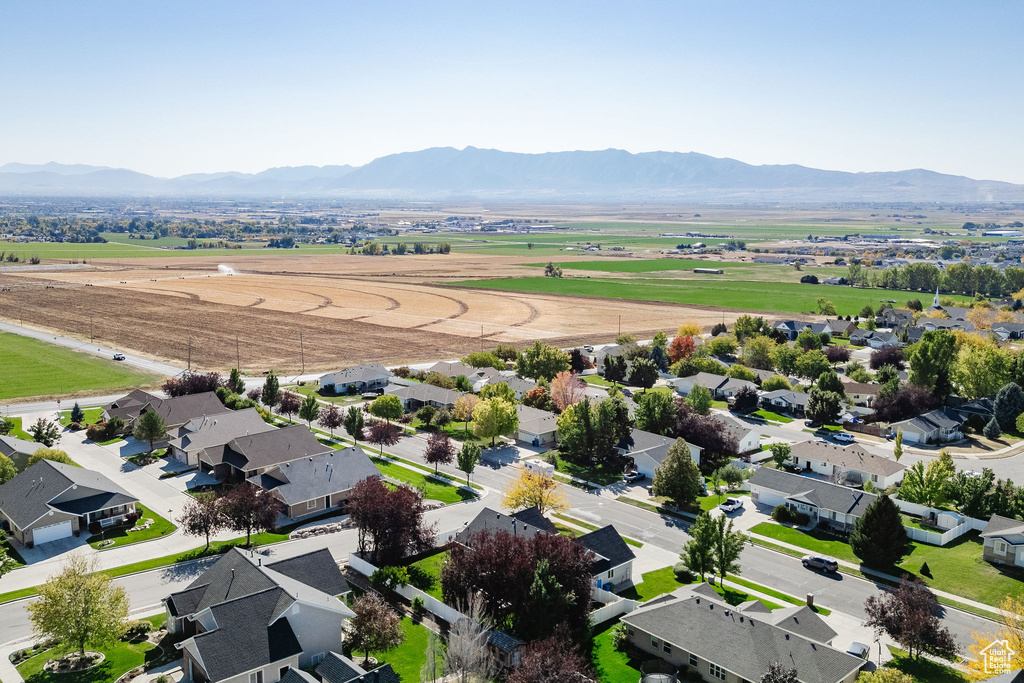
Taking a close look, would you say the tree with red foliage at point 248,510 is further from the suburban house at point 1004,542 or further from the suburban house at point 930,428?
the suburban house at point 930,428

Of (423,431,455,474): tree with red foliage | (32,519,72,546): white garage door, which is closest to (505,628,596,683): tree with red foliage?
(423,431,455,474): tree with red foliage

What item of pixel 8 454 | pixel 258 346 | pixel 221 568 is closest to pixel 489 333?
pixel 258 346

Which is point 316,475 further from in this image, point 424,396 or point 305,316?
point 305,316

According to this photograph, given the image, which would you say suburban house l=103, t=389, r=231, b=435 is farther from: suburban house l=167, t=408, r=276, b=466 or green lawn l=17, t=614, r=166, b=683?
green lawn l=17, t=614, r=166, b=683

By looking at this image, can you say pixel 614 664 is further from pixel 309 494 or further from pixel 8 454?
pixel 8 454

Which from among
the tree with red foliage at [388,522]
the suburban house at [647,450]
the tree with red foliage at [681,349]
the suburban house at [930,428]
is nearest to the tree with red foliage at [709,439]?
the suburban house at [647,450]

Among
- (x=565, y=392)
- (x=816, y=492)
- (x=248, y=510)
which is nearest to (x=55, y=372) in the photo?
(x=248, y=510)
